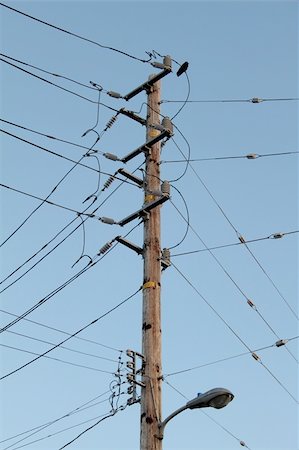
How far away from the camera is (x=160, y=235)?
39.4 ft

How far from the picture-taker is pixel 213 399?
9680 mm

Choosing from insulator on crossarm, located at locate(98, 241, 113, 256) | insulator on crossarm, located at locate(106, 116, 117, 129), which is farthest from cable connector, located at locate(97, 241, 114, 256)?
insulator on crossarm, located at locate(106, 116, 117, 129)

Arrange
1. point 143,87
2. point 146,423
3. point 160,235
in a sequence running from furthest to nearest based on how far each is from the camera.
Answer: point 143,87, point 160,235, point 146,423

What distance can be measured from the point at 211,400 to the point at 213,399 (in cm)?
3

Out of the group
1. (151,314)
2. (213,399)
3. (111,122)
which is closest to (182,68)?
(111,122)

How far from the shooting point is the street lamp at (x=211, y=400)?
31.6 feet

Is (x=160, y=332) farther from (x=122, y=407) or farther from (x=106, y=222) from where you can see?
(x=106, y=222)

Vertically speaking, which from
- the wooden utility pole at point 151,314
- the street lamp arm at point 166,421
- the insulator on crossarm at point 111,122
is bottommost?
the street lamp arm at point 166,421

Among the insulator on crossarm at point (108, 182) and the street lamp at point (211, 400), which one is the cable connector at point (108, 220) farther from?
the street lamp at point (211, 400)

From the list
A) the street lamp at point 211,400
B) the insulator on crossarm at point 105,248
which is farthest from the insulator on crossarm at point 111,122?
the street lamp at point 211,400

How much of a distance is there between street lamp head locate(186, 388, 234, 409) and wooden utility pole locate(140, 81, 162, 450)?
0.64m

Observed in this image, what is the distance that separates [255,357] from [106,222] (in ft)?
12.7

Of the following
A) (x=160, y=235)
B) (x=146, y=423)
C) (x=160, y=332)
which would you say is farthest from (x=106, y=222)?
(x=146, y=423)

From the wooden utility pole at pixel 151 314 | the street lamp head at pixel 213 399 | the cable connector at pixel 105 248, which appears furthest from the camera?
the cable connector at pixel 105 248
